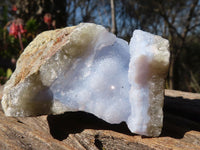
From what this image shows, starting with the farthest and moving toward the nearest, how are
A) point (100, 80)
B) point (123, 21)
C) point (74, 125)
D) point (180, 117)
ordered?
point (123, 21)
point (180, 117)
point (74, 125)
point (100, 80)

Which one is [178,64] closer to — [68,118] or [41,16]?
[41,16]

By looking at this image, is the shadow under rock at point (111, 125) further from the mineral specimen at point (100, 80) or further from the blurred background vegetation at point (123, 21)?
the blurred background vegetation at point (123, 21)

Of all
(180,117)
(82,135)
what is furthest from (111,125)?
(180,117)

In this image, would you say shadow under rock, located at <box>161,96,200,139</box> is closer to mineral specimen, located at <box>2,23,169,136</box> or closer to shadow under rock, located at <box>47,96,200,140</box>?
shadow under rock, located at <box>47,96,200,140</box>

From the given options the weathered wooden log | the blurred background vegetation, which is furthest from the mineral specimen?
the blurred background vegetation

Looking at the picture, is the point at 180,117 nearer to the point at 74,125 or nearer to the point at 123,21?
the point at 74,125

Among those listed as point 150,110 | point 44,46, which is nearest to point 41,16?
point 44,46
